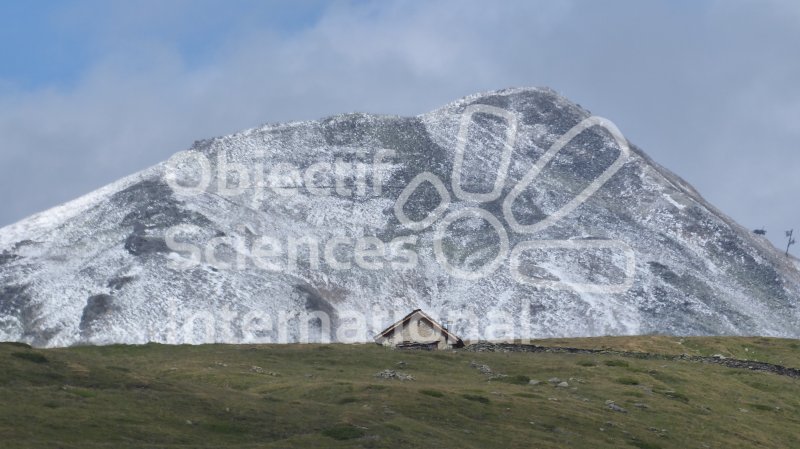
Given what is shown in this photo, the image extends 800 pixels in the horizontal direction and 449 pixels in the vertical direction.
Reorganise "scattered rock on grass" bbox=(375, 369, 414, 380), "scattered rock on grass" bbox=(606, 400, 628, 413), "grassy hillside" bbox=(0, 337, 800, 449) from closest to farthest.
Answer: "grassy hillside" bbox=(0, 337, 800, 449) < "scattered rock on grass" bbox=(606, 400, 628, 413) < "scattered rock on grass" bbox=(375, 369, 414, 380)

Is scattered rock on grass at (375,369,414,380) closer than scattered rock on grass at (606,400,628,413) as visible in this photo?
No

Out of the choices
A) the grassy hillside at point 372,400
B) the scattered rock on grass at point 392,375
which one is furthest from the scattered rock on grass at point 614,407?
the scattered rock on grass at point 392,375

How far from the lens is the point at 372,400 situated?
226 feet

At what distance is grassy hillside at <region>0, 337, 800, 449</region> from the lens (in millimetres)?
55719

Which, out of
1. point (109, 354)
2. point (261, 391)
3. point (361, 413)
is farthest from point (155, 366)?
point (361, 413)

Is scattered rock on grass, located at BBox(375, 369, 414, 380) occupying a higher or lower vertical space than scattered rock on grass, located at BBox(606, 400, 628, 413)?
higher

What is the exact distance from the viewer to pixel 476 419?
6838 cm

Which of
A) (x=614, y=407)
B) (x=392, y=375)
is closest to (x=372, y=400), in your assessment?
(x=392, y=375)

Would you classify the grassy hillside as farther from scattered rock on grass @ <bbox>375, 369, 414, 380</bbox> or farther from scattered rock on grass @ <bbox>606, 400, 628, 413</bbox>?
scattered rock on grass @ <bbox>375, 369, 414, 380</bbox>

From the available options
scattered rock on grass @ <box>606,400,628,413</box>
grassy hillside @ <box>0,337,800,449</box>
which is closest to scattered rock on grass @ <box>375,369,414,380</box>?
grassy hillside @ <box>0,337,800,449</box>

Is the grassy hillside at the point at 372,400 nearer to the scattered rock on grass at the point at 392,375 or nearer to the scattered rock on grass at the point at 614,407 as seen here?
the scattered rock on grass at the point at 614,407

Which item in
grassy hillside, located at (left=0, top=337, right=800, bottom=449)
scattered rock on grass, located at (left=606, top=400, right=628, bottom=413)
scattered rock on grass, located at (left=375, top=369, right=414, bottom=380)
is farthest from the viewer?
scattered rock on grass, located at (left=375, top=369, right=414, bottom=380)

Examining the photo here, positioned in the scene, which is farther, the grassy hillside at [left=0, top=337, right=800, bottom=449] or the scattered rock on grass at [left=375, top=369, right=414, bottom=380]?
the scattered rock on grass at [left=375, top=369, right=414, bottom=380]

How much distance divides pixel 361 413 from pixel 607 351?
52.4 m
